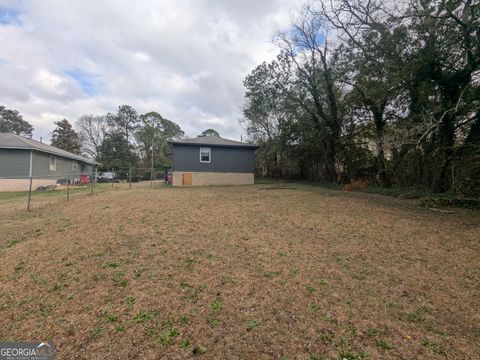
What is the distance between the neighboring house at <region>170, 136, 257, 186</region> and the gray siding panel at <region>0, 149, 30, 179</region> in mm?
8896

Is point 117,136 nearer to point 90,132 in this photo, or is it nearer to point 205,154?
point 90,132

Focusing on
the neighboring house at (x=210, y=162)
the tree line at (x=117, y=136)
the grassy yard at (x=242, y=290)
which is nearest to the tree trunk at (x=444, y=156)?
the grassy yard at (x=242, y=290)

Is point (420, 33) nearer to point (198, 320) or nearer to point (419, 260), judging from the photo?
point (419, 260)

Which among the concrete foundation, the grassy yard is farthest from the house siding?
the grassy yard

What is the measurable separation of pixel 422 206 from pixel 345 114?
29.3ft

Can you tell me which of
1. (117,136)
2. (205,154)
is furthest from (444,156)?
(117,136)

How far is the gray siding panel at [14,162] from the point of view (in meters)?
15.4

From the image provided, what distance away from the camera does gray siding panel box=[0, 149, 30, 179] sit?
608 inches

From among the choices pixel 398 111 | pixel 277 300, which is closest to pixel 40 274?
pixel 277 300

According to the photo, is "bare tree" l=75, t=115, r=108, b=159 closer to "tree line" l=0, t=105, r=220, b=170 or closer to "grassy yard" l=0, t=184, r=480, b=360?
"tree line" l=0, t=105, r=220, b=170

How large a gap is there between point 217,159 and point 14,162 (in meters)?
12.5

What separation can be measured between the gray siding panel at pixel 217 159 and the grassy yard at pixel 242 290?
11509mm

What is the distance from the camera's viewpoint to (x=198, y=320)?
2.66m

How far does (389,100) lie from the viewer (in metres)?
12.5
